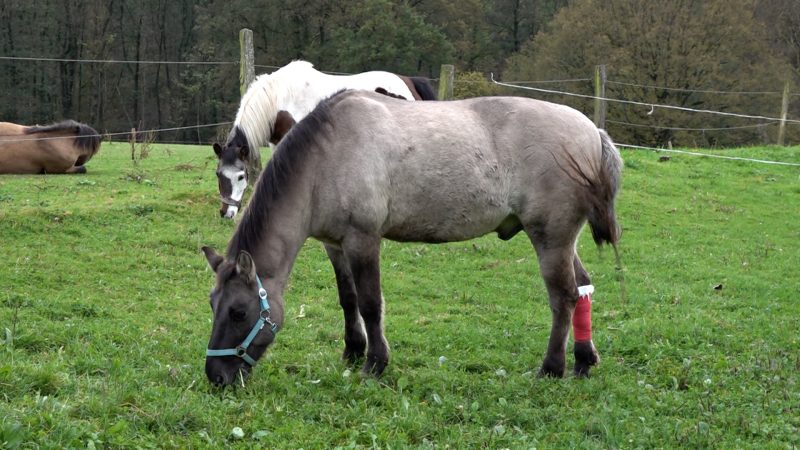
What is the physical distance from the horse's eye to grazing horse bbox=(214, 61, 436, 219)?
13.3 feet

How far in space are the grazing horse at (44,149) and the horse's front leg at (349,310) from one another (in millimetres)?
8335

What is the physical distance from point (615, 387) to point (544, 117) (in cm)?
179

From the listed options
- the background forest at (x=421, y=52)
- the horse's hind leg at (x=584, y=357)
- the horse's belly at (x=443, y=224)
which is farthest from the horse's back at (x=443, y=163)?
the background forest at (x=421, y=52)

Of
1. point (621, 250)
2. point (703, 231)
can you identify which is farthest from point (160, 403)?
point (703, 231)

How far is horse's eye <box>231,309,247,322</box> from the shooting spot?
444 centimetres

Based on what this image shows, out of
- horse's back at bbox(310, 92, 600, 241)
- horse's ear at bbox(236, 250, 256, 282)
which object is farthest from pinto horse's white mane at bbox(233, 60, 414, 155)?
horse's ear at bbox(236, 250, 256, 282)

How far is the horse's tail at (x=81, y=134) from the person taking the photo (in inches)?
481

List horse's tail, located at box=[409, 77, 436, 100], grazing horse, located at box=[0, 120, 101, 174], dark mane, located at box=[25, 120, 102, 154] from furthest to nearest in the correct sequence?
dark mane, located at box=[25, 120, 102, 154], grazing horse, located at box=[0, 120, 101, 174], horse's tail, located at box=[409, 77, 436, 100]

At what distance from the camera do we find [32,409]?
360 centimetres

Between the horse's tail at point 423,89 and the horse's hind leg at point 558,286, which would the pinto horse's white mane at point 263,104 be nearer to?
the horse's tail at point 423,89

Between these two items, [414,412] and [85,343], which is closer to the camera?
[414,412]

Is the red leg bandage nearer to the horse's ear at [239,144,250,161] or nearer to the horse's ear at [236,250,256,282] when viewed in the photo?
the horse's ear at [236,250,256,282]

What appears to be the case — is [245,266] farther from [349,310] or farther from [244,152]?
[244,152]

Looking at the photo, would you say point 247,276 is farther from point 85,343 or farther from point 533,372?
point 533,372
